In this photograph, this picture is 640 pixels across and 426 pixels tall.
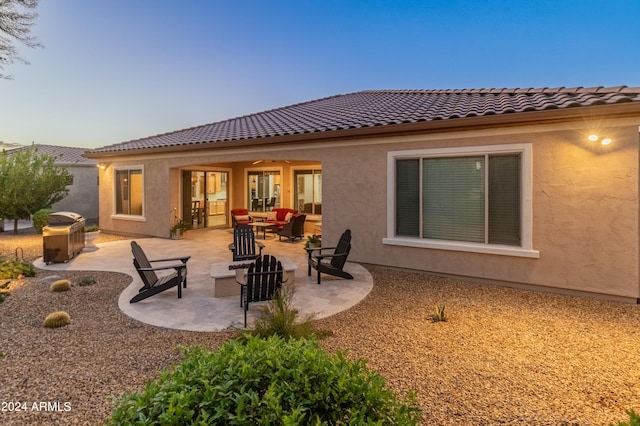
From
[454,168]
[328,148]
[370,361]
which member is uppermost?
[328,148]

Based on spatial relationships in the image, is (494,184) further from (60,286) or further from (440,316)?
(60,286)

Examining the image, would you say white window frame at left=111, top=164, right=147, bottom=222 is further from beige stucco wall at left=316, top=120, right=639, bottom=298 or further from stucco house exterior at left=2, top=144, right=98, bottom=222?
beige stucco wall at left=316, top=120, right=639, bottom=298

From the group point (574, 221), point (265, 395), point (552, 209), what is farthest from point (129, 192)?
point (574, 221)

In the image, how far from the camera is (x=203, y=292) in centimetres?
693

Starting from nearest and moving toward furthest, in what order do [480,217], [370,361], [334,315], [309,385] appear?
1. [309,385]
2. [370,361]
3. [334,315]
4. [480,217]

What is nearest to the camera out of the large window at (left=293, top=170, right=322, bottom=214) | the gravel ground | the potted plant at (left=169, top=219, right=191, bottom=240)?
the gravel ground

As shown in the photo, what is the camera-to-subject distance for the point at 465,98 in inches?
411

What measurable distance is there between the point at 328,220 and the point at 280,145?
9.57ft

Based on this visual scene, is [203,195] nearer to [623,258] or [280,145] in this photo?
[280,145]

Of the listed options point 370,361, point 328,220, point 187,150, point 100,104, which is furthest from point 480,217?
point 100,104

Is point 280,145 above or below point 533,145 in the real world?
above

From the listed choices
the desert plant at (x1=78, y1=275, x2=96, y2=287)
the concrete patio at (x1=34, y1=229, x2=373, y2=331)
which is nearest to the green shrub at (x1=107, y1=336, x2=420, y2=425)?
the concrete patio at (x1=34, y1=229, x2=373, y2=331)

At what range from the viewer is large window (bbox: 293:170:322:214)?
51.5ft

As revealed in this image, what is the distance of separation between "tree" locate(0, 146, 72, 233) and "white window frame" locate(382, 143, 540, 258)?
50.7 ft
